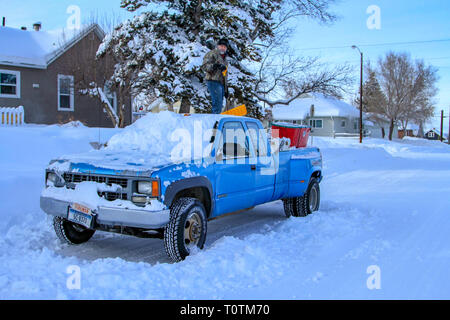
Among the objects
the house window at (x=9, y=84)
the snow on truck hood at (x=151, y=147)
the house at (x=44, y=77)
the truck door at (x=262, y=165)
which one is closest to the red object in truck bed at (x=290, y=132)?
the truck door at (x=262, y=165)

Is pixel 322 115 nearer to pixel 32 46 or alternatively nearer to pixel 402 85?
pixel 402 85

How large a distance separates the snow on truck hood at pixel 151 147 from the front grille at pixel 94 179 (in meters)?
0.08

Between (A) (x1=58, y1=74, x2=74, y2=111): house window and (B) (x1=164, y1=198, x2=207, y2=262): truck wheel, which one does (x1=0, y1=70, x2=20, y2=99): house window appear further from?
(B) (x1=164, y1=198, x2=207, y2=262): truck wheel

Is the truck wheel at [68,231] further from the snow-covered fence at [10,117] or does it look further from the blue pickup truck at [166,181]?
the snow-covered fence at [10,117]

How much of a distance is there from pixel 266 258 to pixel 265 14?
15.8 meters

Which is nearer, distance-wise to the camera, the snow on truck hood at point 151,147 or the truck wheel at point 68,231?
the snow on truck hood at point 151,147

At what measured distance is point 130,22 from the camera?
16953mm

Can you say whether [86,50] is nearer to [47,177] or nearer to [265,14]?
[265,14]

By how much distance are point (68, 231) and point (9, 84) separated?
52.7 ft

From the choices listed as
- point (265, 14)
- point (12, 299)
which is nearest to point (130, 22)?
point (265, 14)

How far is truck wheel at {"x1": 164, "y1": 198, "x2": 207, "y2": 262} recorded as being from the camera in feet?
16.4

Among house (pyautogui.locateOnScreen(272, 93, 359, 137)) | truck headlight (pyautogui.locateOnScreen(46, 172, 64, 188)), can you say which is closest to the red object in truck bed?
truck headlight (pyautogui.locateOnScreen(46, 172, 64, 188))

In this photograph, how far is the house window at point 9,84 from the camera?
63.3 ft

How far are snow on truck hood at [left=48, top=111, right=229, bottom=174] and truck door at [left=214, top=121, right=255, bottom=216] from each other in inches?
9.9
